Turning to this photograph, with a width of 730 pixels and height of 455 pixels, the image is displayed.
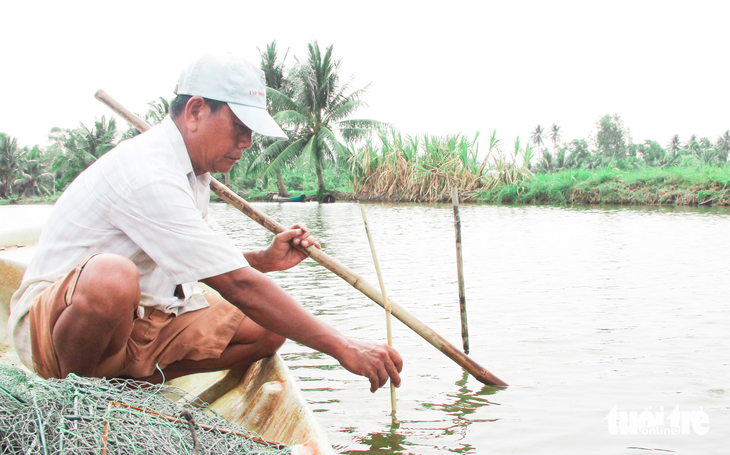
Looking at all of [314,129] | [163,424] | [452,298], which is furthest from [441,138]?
[163,424]

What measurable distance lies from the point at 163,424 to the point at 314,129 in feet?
74.9

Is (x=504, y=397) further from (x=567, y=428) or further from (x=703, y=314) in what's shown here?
(x=703, y=314)

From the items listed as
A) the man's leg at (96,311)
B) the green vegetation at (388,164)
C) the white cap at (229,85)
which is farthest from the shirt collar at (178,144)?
the green vegetation at (388,164)

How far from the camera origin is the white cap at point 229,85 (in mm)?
1515

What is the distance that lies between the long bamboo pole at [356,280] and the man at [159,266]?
0.35m

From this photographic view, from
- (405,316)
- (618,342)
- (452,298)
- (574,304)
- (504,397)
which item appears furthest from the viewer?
(452,298)

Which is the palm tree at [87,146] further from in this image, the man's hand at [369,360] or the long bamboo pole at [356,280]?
the man's hand at [369,360]

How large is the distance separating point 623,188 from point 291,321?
16.5m

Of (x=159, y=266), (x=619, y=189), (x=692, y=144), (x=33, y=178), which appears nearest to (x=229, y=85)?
(x=159, y=266)

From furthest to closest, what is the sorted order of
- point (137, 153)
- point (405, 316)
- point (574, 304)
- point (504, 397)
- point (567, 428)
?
point (574, 304), point (504, 397), point (567, 428), point (405, 316), point (137, 153)

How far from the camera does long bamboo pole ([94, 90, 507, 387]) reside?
74.5 inches

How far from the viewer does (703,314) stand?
3.62m

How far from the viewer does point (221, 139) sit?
1.58 meters

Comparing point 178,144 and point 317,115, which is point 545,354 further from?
point 317,115
